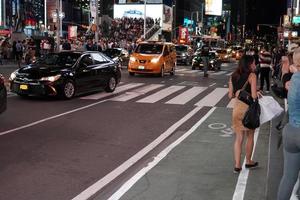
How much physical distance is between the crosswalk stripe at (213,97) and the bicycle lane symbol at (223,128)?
370 centimetres

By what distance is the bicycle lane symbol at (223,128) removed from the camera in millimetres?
10461

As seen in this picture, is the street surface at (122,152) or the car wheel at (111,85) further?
the car wheel at (111,85)

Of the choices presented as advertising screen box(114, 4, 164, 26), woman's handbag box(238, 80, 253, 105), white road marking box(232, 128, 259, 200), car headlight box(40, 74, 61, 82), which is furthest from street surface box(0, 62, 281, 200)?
advertising screen box(114, 4, 164, 26)

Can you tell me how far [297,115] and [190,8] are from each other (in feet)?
444

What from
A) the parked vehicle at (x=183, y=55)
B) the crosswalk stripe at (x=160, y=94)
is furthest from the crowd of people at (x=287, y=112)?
the parked vehicle at (x=183, y=55)

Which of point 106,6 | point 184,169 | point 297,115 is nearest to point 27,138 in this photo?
point 184,169

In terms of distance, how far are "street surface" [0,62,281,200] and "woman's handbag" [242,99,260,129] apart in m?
0.74

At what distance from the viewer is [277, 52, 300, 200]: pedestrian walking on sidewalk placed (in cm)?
470

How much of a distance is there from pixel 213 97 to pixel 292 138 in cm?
1248

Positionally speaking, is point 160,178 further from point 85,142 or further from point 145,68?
point 145,68

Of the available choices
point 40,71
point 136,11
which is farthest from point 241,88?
point 136,11

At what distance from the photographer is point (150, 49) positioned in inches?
1064

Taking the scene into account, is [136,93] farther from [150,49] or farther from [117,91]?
[150,49]

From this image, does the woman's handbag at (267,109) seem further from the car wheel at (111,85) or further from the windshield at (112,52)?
the windshield at (112,52)
